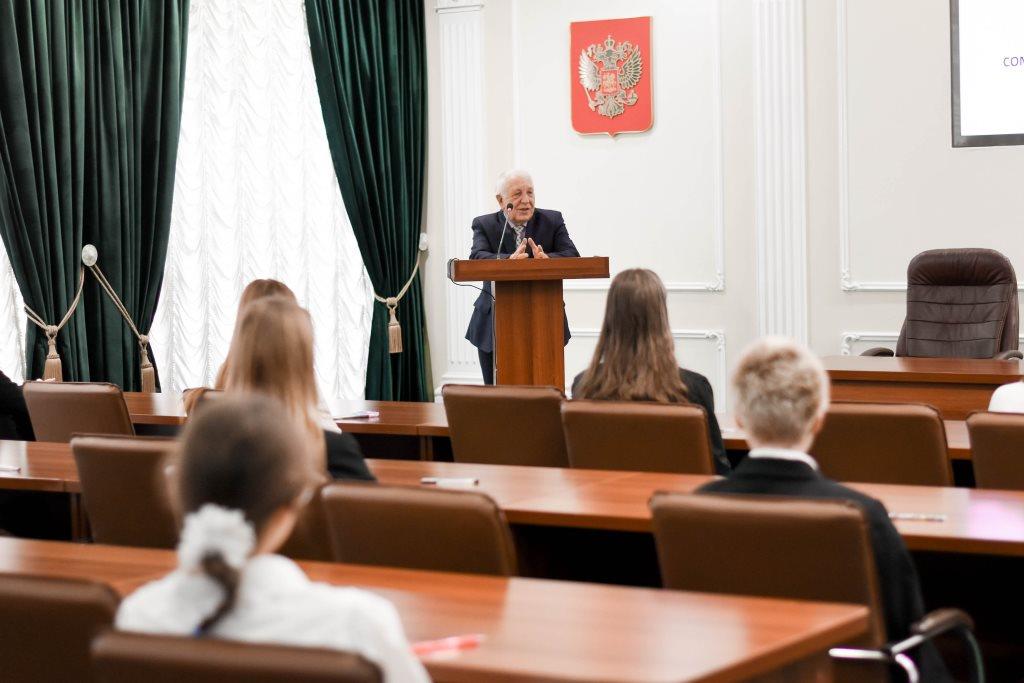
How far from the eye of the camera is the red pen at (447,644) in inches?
72.2

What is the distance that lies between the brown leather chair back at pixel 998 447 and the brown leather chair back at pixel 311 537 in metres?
1.62

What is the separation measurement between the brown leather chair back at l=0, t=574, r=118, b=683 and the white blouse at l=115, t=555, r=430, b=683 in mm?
154

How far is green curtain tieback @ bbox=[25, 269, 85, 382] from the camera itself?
6.33 metres

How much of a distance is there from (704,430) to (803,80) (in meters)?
4.85

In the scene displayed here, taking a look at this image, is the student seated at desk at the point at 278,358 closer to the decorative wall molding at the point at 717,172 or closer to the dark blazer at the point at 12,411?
the dark blazer at the point at 12,411

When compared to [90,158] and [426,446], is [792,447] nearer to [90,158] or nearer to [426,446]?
[426,446]

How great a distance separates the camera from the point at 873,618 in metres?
2.24

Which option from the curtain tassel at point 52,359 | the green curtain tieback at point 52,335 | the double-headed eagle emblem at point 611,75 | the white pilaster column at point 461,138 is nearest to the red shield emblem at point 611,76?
the double-headed eagle emblem at point 611,75

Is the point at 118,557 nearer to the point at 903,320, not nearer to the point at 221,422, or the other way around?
the point at 221,422

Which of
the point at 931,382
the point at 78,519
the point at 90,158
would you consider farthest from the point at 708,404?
the point at 90,158

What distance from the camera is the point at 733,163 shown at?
812 cm

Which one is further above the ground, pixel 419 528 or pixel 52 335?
pixel 52 335

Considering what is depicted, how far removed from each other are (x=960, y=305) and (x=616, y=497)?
15.0 ft

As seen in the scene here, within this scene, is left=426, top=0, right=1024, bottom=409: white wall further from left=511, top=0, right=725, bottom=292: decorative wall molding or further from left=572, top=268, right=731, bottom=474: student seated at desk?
left=572, top=268, right=731, bottom=474: student seated at desk
